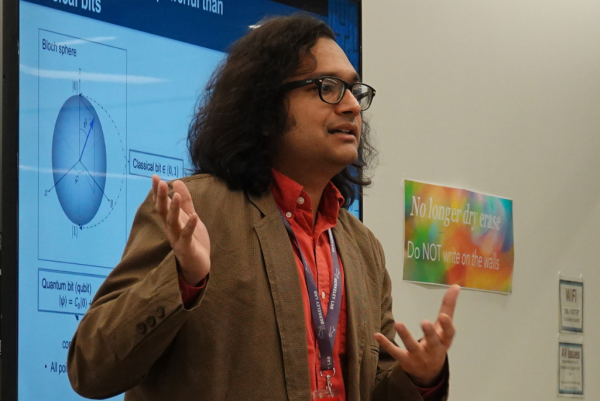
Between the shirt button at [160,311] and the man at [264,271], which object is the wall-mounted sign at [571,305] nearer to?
the man at [264,271]

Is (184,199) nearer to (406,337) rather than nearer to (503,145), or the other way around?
(406,337)

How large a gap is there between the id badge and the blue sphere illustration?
1081mm

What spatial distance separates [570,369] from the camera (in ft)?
15.3

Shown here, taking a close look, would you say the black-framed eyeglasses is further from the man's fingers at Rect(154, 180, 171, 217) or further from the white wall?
the white wall

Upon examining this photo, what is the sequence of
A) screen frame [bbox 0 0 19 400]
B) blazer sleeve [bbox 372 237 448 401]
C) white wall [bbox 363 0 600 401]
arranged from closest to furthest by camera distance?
blazer sleeve [bbox 372 237 448 401] → screen frame [bbox 0 0 19 400] → white wall [bbox 363 0 600 401]

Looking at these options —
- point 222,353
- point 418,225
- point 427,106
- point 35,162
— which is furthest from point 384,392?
point 427,106

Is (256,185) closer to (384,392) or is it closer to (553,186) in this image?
(384,392)

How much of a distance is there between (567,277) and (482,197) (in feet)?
2.93

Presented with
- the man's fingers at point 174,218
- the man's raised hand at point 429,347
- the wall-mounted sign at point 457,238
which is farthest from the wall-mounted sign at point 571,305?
the man's fingers at point 174,218

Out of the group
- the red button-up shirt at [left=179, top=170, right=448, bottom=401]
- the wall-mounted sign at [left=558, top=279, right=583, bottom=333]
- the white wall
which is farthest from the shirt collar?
the wall-mounted sign at [left=558, top=279, right=583, bottom=333]

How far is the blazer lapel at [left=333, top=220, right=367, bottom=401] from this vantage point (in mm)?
1928

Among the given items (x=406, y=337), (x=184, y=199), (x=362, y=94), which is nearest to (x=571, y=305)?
(x=362, y=94)

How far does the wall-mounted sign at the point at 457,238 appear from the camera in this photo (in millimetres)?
3859

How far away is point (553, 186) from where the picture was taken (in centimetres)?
473
